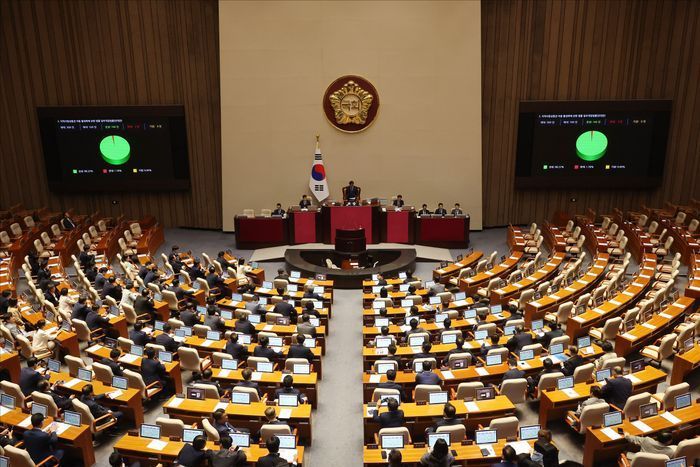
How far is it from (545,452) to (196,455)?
455 centimetres

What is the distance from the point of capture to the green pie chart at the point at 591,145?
21844 mm

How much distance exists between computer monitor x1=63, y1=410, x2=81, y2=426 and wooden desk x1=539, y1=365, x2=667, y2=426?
289 inches

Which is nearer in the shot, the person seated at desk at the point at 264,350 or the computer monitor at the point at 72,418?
the computer monitor at the point at 72,418

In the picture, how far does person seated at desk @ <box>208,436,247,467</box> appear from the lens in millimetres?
7520

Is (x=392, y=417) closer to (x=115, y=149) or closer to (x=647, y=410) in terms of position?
(x=647, y=410)

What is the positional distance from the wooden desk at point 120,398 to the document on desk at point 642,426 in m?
7.86

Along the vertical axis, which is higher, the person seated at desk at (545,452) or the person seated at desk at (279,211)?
the person seated at desk at (279,211)

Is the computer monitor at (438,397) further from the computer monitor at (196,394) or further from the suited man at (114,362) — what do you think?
the suited man at (114,362)

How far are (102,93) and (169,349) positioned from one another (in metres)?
14.7

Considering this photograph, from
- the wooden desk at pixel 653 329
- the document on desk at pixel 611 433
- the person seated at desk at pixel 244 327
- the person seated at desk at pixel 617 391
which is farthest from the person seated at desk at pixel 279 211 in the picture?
the document on desk at pixel 611 433

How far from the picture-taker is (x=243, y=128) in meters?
21.9

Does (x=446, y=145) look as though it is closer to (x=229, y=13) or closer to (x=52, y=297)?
(x=229, y=13)

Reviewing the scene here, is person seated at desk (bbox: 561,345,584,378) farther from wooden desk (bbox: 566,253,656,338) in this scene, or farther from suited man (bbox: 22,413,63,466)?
suited man (bbox: 22,413,63,466)

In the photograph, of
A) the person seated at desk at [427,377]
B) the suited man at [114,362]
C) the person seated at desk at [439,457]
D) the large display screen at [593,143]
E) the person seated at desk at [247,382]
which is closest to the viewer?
the person seated at desk at [439,457]
